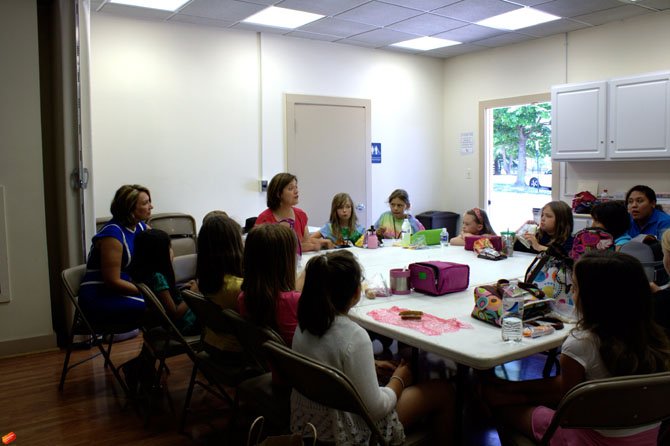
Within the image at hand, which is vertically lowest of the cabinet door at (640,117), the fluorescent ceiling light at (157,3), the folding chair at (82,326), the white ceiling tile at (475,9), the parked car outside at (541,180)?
the folding chair at (82,326)

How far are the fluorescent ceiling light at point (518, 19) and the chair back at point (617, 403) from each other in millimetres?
4550

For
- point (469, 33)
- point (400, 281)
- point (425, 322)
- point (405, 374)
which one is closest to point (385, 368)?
point (405, 374)

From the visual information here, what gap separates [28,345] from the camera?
4.14m

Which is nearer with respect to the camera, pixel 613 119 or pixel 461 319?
pixel 461 319

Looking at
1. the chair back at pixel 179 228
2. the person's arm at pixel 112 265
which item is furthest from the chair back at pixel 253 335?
the chair back at pixel 179 228

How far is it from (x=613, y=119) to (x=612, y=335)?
4.38 metres

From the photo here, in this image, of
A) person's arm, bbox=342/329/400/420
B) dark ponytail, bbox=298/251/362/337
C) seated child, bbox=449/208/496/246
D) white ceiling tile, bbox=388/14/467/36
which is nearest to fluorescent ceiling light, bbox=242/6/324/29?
white ceiling tile, bbox=388/14/467/36

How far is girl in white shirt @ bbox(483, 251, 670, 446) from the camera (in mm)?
1652

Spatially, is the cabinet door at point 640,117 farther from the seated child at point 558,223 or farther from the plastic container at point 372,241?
the plastic container at point 372,241

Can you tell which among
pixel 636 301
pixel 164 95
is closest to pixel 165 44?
pixel 164 95

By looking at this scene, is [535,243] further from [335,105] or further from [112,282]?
[335,105]

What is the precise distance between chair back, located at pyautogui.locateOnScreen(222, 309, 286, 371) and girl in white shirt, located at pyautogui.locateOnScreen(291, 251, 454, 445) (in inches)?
5.3

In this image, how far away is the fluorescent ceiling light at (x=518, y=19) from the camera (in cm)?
539

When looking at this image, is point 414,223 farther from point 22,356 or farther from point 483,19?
point 22,356
